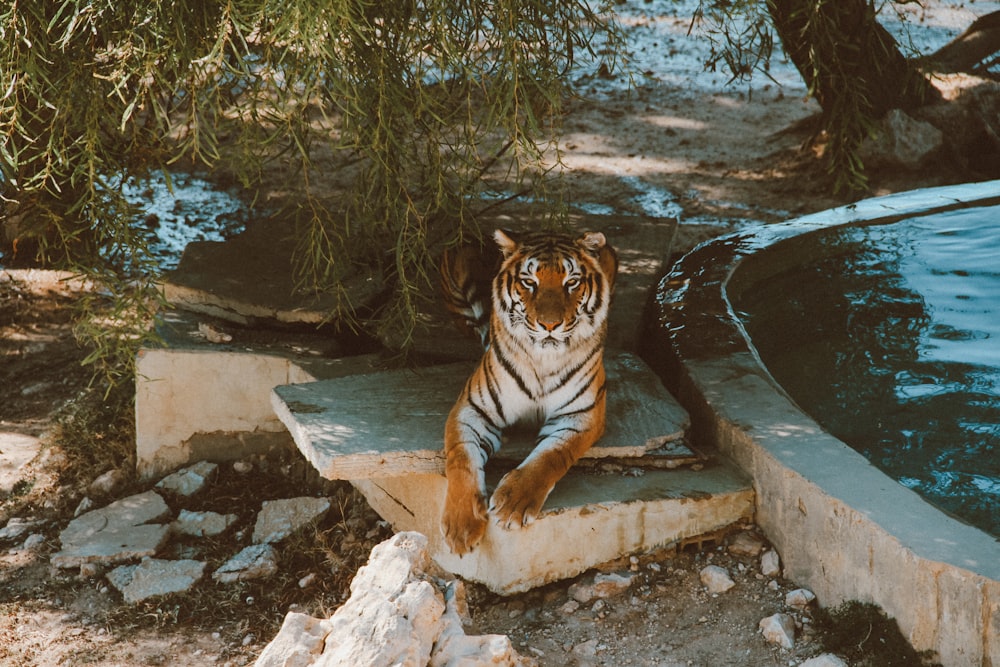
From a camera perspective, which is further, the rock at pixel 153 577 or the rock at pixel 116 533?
the rock at pixel 116 533

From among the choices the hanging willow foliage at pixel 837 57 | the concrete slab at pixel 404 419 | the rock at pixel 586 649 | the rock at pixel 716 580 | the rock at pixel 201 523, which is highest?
the hanging willow foliage at pixel 837 57

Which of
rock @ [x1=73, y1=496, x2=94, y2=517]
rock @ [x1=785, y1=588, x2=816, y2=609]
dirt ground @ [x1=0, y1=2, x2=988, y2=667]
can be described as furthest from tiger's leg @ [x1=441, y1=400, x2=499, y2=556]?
rock @ [x1=73, y1=496, x2=94, y2=517]

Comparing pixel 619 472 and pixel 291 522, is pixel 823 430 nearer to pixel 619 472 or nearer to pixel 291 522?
pixel 619 472

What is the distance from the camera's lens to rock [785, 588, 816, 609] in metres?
3.42

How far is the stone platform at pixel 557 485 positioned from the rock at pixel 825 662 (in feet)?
2.12

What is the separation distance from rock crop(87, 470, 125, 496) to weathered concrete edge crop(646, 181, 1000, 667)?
2.33 m

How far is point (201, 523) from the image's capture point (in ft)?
14.3

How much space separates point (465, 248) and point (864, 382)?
1682 millimetres

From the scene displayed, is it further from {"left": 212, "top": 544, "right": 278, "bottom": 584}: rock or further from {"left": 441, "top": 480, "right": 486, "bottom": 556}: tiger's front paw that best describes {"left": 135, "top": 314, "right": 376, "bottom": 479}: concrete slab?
{"left": 441, "top": 480, "right": 486, "bottom": 556}: tiger's front paw

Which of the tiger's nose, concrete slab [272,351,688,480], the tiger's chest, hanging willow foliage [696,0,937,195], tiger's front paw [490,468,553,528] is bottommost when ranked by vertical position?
tiger's front paw [490,468,553,528]

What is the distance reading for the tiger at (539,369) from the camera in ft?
11.6

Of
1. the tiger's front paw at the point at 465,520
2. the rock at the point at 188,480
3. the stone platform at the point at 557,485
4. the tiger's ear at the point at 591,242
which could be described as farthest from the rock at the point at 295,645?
the rock at the point at 188,480

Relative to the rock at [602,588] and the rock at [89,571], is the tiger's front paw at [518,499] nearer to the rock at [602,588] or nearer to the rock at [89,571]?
the rock at [602,588]

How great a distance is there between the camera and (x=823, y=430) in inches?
143
